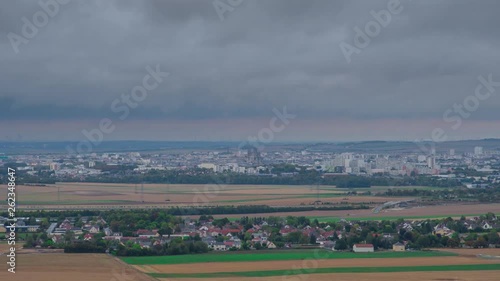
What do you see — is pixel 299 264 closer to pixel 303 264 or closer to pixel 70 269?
pixel 303 264

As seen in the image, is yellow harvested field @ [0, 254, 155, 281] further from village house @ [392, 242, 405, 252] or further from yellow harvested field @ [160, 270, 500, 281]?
village house @ [392, 242, 405, 252]

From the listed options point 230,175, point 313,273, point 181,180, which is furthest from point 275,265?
point 230,175

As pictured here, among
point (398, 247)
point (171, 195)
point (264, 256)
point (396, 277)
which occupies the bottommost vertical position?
point (396, 277)

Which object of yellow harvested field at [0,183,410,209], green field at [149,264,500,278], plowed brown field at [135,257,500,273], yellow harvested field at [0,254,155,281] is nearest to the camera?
yellow harvested field at [0,254,155,281]

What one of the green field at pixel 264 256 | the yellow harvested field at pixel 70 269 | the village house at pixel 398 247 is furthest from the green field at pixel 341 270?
the village house at pixel 398 247

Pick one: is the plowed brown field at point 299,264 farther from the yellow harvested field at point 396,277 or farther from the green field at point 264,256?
the yellow harvested field at point 396,277

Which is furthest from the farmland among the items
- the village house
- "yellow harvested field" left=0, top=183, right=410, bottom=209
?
"yellow harvested field" left=0, top=183, right=410, bottom=209

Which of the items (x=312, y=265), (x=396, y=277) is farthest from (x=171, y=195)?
(x=396, y=277)
